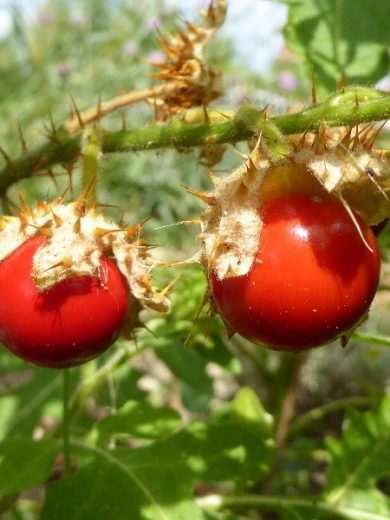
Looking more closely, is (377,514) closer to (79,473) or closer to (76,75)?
(79,473)

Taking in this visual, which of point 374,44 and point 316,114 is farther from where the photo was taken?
point 374,44

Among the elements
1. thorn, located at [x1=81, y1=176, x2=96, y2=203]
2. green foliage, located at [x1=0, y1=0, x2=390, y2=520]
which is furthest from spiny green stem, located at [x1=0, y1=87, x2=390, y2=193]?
thorn, located at [x1=81, y1=176, x2=96, y2=203]

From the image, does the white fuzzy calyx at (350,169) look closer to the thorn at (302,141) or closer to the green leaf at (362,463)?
the thorn at (302,141)

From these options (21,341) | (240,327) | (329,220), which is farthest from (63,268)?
(329,220)

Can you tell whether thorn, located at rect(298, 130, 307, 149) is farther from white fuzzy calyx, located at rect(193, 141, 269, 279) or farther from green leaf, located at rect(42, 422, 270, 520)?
green leaf, located at rect(42, 422, 270, 520)

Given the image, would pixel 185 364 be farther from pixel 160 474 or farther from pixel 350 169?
pixel 350 169

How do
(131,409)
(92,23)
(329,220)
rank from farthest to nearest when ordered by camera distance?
(92,23), (131,409), (329,220)

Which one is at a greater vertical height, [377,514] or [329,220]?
[329,220]
